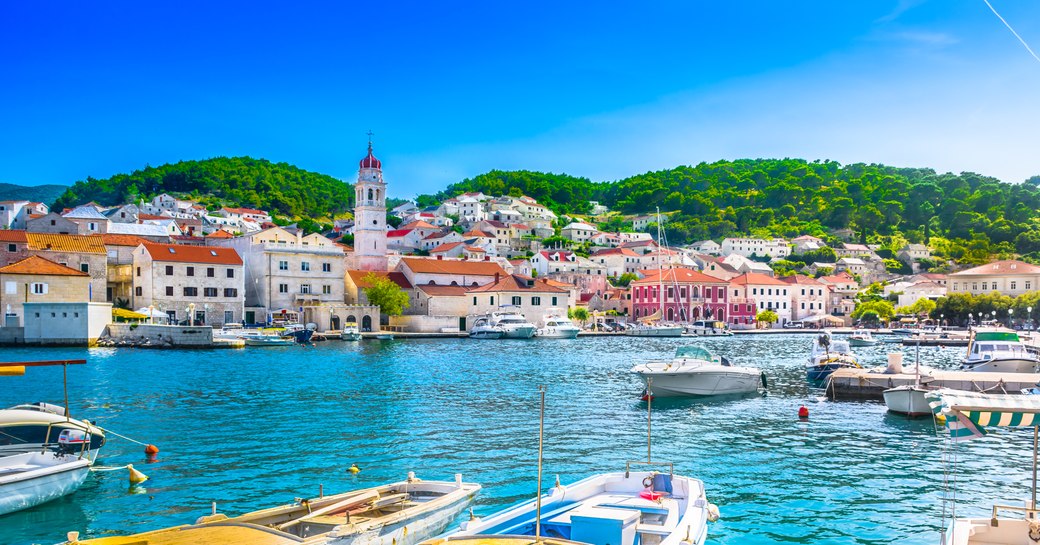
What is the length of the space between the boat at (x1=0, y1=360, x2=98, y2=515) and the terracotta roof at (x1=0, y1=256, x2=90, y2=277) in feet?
154

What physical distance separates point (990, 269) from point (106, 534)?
362ft

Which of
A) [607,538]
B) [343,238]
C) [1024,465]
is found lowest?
[1024,465]

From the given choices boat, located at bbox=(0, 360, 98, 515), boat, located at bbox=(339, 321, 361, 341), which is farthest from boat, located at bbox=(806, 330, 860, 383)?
boat, located at bbox=(339, 321, 361, 341)

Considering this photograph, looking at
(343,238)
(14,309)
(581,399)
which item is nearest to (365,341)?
(14,309)

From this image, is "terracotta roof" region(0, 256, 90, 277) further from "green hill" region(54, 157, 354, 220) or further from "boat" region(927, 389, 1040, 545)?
"green hill" region(54, 157, 354, 220)

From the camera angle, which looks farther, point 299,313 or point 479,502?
point 299,313

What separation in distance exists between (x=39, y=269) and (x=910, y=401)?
57.4m

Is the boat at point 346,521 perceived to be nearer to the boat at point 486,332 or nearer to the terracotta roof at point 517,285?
the boat at point 486,332

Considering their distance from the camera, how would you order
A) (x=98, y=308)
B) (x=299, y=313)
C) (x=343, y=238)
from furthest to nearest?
(x=343, y=238), (x=299, y=313), (x=98, y=308)

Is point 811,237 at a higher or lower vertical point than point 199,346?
higher

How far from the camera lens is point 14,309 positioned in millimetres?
54219

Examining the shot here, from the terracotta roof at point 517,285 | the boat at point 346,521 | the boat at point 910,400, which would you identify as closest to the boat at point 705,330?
the terracotta roof at point 517,285

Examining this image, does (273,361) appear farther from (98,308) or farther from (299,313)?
(299,313)

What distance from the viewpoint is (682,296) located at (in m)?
103
